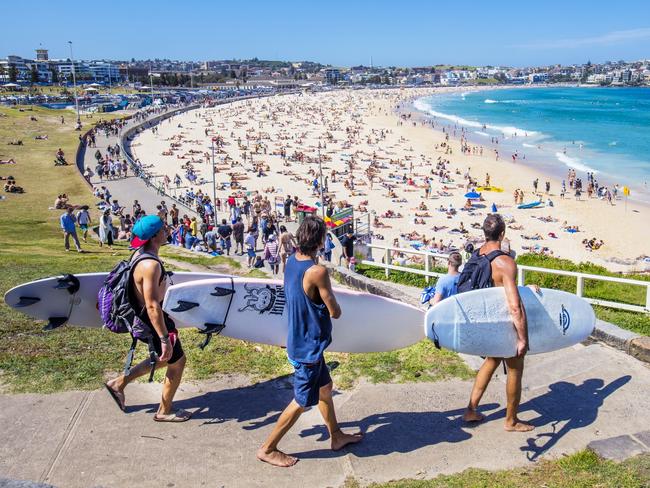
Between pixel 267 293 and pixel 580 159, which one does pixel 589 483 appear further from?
pixel 580 159

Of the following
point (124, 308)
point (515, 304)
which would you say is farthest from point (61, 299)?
point (515, 304)

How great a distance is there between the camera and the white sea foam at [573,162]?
132 ft

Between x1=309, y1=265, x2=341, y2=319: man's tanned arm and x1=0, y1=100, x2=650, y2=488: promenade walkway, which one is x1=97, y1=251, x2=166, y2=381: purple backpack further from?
x1=309, y1=265, x2=341, y2=319: man's tanned arm

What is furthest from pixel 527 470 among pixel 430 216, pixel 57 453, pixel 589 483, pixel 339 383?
pixel 430 216

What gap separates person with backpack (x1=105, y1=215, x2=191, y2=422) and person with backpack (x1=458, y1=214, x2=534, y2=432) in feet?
7.30

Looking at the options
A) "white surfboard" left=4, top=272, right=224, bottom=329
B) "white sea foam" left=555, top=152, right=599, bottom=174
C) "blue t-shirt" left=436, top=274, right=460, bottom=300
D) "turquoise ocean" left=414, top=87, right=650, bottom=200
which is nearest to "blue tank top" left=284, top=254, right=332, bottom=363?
"white surfboard" left=4, top=272, right=224, bottom=329

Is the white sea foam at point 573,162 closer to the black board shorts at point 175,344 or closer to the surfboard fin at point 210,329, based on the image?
the surfboard fin at point 210,329

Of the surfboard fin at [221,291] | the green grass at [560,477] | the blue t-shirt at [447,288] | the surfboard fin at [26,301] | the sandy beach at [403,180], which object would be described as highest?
the surfboard fin at [221,291]

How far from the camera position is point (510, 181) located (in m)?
36.3

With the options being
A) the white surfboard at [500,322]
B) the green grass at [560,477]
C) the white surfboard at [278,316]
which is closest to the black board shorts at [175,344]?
the white surfboard at [278,316]

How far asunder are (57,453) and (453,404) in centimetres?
295

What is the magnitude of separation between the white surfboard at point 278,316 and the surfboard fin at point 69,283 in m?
1.01

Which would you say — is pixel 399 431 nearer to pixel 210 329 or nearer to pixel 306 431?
pixel 306 431

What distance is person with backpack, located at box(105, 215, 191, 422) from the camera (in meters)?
4.19
